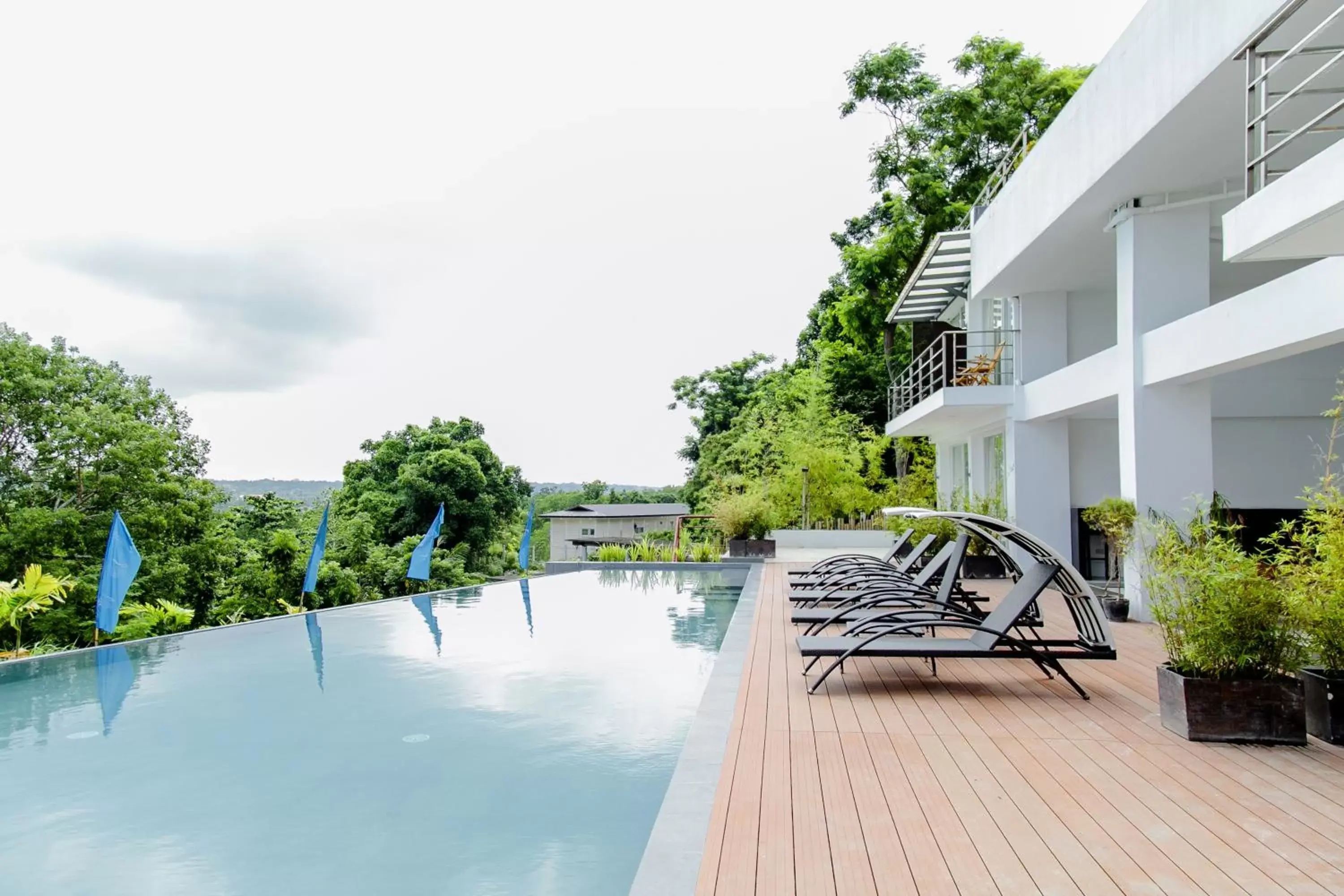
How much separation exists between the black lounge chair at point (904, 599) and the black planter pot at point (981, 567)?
5.28 m

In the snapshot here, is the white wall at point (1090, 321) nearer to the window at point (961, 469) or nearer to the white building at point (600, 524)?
the window at point (961, 469)

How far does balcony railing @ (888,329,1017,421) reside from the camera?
16.0 metres

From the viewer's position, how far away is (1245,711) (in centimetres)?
482

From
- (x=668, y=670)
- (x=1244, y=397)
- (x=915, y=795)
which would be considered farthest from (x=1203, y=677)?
(x=1244, y=397)

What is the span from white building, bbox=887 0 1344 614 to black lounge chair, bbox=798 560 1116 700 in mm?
2600

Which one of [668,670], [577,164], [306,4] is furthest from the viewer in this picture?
[577,164]

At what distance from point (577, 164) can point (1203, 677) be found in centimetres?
3860

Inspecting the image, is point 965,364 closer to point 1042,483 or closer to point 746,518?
point 1042,483

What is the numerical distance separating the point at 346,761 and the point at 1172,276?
9.53 metres

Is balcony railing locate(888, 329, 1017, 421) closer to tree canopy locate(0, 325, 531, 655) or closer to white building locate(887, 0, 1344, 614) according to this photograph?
white building locate(887, 0, 1344, 614)

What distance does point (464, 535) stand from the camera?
42625mm

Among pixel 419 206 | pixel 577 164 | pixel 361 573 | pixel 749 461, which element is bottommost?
pixel 361 573

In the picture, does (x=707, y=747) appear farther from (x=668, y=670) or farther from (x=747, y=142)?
(x=747, y=142)

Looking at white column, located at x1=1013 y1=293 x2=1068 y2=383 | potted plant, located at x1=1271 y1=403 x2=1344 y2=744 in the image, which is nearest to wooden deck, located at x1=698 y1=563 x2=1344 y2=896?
potted plant, located at x1=1271 y1=403 x2=1344 y2=744
